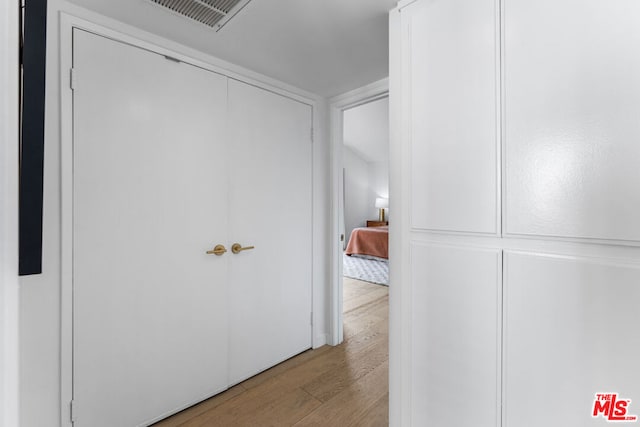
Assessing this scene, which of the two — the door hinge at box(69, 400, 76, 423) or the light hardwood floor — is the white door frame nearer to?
the light hardwood floor

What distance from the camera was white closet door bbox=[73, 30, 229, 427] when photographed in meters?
1.46

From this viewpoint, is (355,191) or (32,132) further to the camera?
(355,191)

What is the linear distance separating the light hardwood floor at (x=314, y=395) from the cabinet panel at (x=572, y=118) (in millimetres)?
1464

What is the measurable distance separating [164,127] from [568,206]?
1.99 meters

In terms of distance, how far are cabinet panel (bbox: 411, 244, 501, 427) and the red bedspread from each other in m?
4.37

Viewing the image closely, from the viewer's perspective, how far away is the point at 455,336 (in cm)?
122

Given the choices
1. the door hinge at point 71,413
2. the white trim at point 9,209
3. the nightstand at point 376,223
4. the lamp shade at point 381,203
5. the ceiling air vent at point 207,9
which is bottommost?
the door hinge at point 71,413

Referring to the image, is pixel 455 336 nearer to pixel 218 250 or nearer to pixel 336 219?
pixel 218 250

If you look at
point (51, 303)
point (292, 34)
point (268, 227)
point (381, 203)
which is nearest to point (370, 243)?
point (381, 203)

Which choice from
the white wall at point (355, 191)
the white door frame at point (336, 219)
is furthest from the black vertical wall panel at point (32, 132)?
the white wall at point (355, 191)

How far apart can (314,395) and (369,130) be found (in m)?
5.56

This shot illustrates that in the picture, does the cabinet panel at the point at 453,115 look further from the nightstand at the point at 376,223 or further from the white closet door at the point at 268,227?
the nightstand at the point at 376,223

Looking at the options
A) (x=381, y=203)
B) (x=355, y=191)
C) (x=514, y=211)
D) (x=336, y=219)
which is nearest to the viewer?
(x=514, y=211)

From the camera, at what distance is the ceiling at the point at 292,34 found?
1.47 metres
